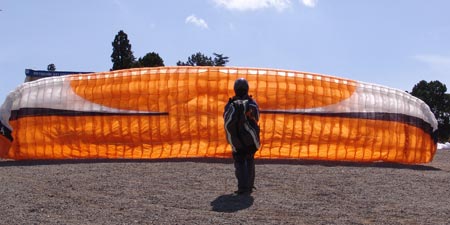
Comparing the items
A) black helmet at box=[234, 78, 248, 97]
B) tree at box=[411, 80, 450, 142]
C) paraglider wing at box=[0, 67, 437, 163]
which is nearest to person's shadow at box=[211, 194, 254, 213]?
black helmet at box=[234, 78, 248, 97]

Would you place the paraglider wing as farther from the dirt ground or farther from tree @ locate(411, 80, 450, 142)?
tree @ locate(411, 80, 450, 142)

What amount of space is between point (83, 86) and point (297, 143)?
4188 mm

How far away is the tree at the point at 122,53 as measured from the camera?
31.9 meters

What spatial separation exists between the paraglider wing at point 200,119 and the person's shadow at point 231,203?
366 cm

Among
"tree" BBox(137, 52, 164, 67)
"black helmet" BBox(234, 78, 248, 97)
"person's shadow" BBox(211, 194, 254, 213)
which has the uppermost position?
"tree" BBox(137, 52, 164, 67)

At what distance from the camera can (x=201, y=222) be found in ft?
24.6

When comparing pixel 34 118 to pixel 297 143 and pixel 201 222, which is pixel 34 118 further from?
pixel 201 222

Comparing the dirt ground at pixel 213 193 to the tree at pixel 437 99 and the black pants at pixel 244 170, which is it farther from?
the tree at pixel 437 99

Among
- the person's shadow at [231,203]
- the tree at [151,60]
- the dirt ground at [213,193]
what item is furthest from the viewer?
the tree at [151,60]

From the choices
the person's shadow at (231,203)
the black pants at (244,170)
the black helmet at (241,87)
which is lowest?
the person's shadow at (231,203)

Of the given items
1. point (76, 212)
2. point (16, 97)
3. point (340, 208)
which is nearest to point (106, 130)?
point (16, 97)

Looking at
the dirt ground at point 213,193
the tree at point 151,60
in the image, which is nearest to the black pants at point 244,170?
the dirt ground at point 213,193

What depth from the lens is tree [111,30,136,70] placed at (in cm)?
3192

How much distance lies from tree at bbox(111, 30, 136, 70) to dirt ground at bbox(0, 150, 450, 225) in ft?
65.2
